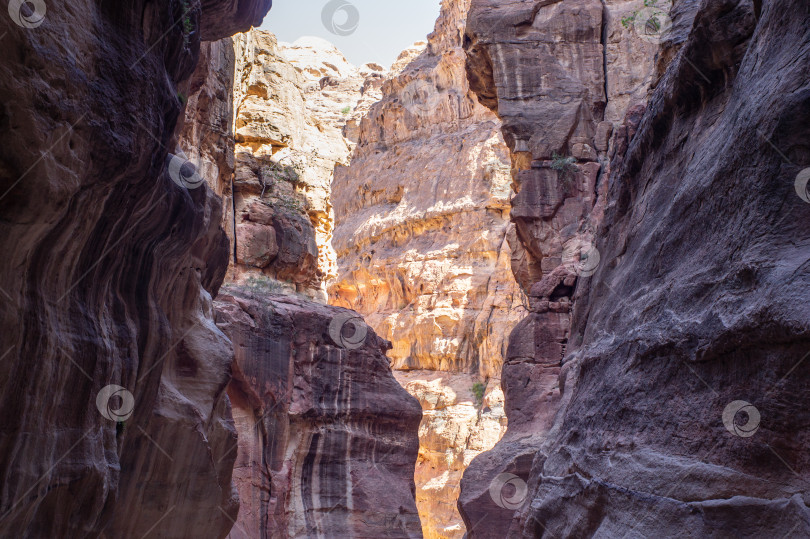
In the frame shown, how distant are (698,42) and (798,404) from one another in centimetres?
443

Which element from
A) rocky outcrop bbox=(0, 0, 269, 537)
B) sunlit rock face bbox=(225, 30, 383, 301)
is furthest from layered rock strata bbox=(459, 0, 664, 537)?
rocky outcrop bbox=(0, 0, 269, 537)

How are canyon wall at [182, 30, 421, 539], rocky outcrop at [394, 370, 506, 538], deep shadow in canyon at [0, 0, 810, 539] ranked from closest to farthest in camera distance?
deep shadow in canyon at [0, 0, 810, 539] < canyon wall at [182, 30, 421, 539] < rocky outcrop at [394, 370, 506, 538]

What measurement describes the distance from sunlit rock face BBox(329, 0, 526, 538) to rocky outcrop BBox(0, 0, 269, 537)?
92.4ft

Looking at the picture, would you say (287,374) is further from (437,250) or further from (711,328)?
(437,250)

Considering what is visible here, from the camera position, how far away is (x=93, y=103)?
18.1ft

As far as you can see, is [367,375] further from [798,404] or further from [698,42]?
[798,404]

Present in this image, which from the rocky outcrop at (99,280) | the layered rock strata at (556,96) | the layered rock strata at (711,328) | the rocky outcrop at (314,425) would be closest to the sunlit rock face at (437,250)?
the layered rock strata at (556,96)

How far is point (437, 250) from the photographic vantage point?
42875mm

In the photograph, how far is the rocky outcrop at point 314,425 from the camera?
17.8 meters

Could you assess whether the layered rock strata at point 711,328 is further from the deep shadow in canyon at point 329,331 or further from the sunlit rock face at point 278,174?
the sunlit rock face at point 278,174

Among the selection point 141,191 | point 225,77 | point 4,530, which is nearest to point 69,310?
point 141,191

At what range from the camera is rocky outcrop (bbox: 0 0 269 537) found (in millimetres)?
5059

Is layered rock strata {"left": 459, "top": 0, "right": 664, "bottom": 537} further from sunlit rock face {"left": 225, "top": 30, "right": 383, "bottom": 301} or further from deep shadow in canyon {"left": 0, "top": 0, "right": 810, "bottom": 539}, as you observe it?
sunlit rock face {"left": 225, "top": 30, "right": 383, "bottom": 301}

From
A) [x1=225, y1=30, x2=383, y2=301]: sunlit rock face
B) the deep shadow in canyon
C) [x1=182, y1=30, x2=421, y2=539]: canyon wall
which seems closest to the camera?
the deep shadow in canyon
